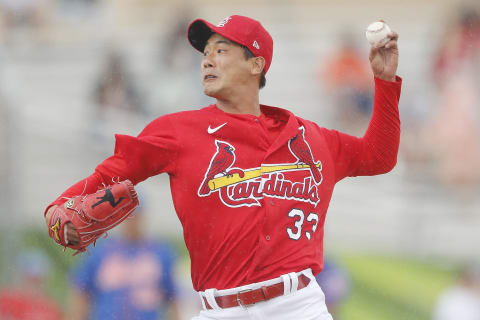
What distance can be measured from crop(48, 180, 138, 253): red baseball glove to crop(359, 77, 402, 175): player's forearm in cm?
133

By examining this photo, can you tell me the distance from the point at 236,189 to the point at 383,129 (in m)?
0.92

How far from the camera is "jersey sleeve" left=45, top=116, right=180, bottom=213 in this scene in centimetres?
430

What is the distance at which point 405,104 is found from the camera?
465 inches

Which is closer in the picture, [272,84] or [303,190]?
[303,190]

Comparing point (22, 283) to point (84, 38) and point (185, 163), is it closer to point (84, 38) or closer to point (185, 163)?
point (185, 163)

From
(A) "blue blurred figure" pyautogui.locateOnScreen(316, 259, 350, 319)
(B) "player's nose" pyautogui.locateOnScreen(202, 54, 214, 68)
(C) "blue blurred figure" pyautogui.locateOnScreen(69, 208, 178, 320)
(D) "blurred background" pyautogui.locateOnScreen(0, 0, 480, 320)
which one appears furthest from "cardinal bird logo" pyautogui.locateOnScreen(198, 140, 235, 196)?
(A) "blue blurred figure" pyautogui.locateOnScreen(316, 259, 350, 319)

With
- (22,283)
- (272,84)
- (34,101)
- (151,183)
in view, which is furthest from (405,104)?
(22,283)

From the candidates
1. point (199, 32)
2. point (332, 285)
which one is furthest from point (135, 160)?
point (332, 285)

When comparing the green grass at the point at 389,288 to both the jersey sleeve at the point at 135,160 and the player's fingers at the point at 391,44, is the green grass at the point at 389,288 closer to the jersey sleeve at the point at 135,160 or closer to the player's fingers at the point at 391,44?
the player's fingers at the point at 391,44

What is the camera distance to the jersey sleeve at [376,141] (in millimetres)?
4770

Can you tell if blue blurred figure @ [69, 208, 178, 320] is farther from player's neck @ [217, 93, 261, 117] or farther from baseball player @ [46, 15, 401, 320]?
baseball player @ [46, 15, 401, 320]

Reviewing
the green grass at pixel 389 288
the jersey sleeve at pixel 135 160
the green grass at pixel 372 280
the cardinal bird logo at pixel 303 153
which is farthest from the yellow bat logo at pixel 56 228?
the green grass at pixel 389 288

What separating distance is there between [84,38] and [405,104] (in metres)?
5.97

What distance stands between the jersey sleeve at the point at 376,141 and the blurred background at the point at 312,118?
8.42 feet
